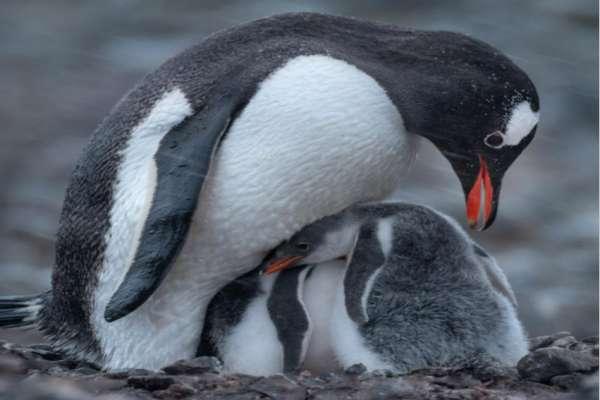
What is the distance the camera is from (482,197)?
2523mm

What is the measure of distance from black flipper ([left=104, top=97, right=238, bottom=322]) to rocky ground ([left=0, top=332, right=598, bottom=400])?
126mm

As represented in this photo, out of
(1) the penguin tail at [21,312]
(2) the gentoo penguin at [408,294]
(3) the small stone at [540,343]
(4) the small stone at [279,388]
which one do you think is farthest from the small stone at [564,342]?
(1) the penguin tail at [21,312]

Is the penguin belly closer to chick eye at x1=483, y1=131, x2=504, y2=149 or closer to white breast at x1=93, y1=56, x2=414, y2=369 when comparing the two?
white breast at x1=93, y1=56, x2=414, y2=369

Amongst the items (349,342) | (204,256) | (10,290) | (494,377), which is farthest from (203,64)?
(10,290)

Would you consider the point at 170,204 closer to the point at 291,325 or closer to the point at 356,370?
the point at 291,325

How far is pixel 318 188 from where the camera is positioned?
2471mm

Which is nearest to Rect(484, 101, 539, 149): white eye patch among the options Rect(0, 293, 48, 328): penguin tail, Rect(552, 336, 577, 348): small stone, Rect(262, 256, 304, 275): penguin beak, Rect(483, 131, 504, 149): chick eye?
Rect(483, 131, 504, 149): chick eye

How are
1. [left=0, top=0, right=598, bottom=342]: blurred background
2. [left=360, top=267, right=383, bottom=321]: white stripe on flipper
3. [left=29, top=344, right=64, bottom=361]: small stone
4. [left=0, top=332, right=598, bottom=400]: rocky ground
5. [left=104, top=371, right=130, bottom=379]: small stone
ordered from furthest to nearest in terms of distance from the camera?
[left=0, top=0, right=598, bottom=342]: blurred background < [left=29, top=344, right=64, bottom=361]: small stone < [left=360, top=267, right=383, bottom=321]: white stripe on flipper < [left=104, top=371, right=130, bottom=379]: small stone < [left=0, top=332, right=598, bottom=400]: rocky ground

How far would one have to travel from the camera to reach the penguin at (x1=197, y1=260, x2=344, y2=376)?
2.48 meters

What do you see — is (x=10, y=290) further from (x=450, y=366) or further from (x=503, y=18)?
(x=503, y=18)

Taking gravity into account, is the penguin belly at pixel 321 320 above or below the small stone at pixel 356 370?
above

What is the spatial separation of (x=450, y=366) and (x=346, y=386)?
0.72 ft

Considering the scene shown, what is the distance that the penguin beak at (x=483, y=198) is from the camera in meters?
2.52

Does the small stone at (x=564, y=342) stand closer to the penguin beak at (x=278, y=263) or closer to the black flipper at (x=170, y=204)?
the penguin beak at (x=278, y=263)
